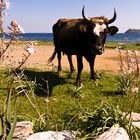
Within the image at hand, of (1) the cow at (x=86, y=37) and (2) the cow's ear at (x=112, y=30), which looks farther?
(2) the cow's ear at (x=112, y=30)

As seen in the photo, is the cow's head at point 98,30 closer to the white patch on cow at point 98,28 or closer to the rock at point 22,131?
the white patch on cow at point 98,28

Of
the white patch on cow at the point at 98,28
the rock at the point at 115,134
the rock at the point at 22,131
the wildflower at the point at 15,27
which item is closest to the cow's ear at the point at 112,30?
the white patch on cow at the point at 98,28

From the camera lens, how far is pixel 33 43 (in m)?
5.27

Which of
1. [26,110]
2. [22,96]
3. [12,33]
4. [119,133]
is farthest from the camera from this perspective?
[22,96]

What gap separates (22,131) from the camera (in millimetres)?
7031

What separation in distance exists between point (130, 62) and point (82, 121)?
4.09 feet

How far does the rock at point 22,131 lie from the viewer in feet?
22.6

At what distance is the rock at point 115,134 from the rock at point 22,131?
120cm

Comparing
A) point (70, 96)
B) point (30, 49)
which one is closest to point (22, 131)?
point (30, 49)

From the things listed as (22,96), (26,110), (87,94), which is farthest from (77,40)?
(26,110)

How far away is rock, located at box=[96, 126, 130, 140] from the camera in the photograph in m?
6.48

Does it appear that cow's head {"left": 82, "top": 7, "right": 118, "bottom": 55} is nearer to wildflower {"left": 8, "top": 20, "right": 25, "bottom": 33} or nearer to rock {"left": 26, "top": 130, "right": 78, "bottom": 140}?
rock {"left": 26, "top": 130, "right": 78, "bottom": 140}

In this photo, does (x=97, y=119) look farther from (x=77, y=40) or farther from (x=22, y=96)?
(x=77, y=40)

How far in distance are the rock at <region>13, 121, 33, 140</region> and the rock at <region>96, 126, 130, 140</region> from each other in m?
1.20
